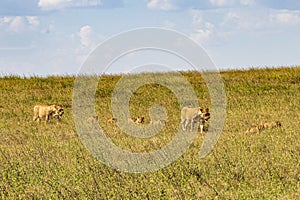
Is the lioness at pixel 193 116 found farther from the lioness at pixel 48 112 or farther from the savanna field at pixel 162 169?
the lioness at pixel 48 112

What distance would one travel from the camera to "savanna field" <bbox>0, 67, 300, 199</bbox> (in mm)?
9766

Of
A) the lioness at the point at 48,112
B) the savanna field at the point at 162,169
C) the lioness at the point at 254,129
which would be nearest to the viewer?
the savanna field at the point at 162,169

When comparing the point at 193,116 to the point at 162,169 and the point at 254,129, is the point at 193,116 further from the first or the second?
the point at 162,169

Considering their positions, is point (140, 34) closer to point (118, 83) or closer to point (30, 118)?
point (30, 118)

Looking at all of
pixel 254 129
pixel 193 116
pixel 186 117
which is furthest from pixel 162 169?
pixel 186 117

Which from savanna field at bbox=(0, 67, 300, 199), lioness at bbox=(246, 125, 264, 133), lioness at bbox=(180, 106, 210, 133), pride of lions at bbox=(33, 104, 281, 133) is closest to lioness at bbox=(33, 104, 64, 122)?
pride of lions at bbox=(33, 104, 281, 133)

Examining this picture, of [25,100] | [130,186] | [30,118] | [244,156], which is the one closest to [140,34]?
[244,156]

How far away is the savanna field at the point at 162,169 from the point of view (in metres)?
9.77

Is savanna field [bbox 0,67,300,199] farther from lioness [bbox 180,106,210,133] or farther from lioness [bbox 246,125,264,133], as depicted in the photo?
lioness [bbox 180,106,210,133]

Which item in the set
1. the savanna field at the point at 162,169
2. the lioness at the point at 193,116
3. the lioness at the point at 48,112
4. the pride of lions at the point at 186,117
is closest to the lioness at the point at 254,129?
the pride of lions at the point at 186,117

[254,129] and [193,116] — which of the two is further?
[193,116]

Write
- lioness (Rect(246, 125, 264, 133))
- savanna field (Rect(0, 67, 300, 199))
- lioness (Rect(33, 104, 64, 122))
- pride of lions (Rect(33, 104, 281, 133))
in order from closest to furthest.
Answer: savanna field (Rect(0, 67, 300, 199)), lioness (Rect(246, 125, 264, 133)), pride of lions (Rect(33, 104, 281, 133)), lioness (Rect(33, 104, 64, 122))

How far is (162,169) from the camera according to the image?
11.4 meters

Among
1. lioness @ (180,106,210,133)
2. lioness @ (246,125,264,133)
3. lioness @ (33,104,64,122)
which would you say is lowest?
lioness @ (33,104,64,122)
